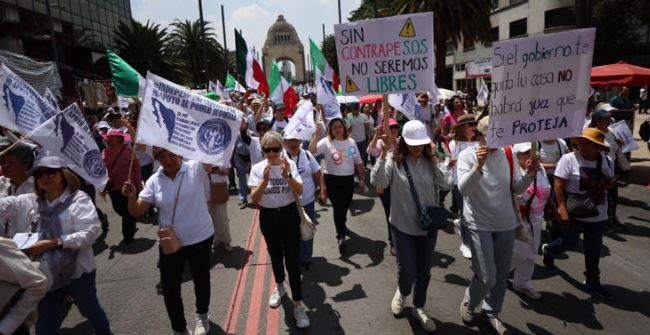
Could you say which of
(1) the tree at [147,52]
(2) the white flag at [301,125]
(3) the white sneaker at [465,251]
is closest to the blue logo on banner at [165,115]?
(2) the white flag at [301,125]

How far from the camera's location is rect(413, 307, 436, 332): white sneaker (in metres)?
3.86

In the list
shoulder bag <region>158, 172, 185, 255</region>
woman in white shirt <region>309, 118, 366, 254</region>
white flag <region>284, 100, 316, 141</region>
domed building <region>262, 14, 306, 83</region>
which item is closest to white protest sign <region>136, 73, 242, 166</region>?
shoulder bag <region>158, 172, 185, 255</region>

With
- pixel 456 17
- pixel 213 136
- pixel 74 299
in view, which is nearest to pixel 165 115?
pixel 213 136

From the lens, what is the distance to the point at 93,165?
13.9 ft

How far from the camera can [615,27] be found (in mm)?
29828

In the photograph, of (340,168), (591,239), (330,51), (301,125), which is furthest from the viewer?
(330,51)

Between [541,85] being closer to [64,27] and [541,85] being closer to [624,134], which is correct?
[624,134]

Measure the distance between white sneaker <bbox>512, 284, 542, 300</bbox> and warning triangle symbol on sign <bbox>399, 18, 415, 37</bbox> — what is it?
298 cm

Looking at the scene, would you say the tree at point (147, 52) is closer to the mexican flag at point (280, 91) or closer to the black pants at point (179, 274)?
the mexican flag at point (280, 91)

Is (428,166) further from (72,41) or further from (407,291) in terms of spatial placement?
(72,41)

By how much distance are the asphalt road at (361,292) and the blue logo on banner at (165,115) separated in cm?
201

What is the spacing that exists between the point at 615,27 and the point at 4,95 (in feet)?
119

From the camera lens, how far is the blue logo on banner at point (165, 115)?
11.7ft

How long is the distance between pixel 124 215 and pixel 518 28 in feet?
119
